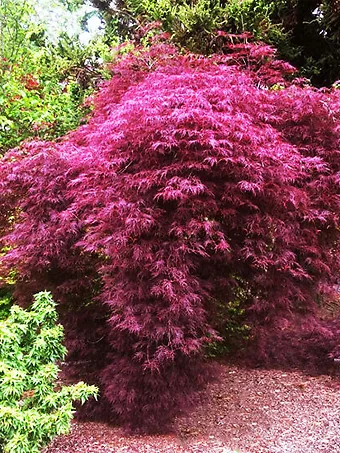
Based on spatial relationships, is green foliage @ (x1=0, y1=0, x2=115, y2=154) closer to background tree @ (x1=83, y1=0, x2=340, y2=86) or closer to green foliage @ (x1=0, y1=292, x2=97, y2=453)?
background tree @ (x1=83, y1=0, x2=340, y2=86)

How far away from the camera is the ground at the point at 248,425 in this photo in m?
3.22

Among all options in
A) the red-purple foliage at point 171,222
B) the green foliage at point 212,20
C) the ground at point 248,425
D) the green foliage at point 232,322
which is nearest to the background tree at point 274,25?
the green foliage at point 212,20

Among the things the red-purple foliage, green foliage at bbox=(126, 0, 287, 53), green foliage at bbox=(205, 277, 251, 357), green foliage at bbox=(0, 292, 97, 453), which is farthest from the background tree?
green foliage at bbox=(0, 292, 97, 453)

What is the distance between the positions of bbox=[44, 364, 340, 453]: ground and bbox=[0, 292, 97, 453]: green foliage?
0.65 meters

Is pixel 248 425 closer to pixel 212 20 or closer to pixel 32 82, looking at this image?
pixel 212 20

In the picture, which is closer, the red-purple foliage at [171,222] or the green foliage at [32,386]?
the green foliage at [32,386]

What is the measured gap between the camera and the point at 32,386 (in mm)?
2672

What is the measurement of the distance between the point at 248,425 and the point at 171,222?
186 cm

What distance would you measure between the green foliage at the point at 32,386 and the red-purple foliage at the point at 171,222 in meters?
0.46

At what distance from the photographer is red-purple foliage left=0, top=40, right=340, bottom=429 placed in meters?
3.00

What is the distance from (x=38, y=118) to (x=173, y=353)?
14.1ft

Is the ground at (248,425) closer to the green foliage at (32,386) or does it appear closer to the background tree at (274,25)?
the green foliage at (32,386)

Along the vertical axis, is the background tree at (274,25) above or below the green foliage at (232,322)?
above

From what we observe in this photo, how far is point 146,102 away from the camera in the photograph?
10.5 ft
